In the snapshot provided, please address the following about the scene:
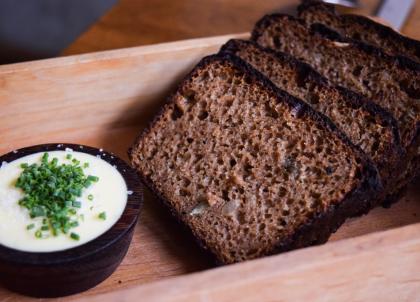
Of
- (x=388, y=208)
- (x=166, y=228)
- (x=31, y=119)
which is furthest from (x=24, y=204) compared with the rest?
(x=388, y=208)

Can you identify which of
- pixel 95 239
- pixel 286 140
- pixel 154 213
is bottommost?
pixel 154 213

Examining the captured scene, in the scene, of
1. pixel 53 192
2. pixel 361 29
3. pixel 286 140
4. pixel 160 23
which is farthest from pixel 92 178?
pixel 160 23

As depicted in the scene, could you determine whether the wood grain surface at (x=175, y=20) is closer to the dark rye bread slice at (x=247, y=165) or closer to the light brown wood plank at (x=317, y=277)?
the dark rye bread slice at (x=247, y=165)

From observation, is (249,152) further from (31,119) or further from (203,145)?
(31,119)

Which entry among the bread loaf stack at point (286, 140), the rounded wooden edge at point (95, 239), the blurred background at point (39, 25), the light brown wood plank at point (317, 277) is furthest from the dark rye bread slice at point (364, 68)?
the blurred background at point (39, 25)

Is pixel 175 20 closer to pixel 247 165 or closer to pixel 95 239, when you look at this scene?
pixel 247 165

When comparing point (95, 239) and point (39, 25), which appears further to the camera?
point (39, 25)
